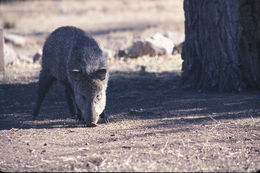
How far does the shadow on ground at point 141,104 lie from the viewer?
6.67 metres

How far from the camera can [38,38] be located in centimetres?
1666

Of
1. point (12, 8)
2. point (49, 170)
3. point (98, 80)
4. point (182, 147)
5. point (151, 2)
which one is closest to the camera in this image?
point (49, 170)

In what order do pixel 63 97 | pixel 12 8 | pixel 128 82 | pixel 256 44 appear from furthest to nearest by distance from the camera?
1. pixel 12 8
2. pixel 128 82
3. pixel 63 97
4. pixel 256 44

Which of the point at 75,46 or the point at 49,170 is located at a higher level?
the point at 75,46

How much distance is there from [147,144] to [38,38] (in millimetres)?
12168

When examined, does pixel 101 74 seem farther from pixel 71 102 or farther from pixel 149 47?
pixel 149 47

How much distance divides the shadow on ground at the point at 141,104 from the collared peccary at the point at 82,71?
0.34 meters

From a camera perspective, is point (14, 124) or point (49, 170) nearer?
point (49, 170)

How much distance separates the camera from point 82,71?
20.5 ft

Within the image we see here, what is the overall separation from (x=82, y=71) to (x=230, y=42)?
2993 mm

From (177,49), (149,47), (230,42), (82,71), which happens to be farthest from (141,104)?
(177,49)

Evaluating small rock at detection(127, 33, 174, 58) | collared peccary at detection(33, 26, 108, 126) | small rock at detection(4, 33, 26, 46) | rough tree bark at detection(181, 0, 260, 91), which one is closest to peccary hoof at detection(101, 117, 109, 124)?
collared peccary at detection(33, 26, 108, 126)

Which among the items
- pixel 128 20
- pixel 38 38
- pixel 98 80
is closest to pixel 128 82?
pixel 98 80

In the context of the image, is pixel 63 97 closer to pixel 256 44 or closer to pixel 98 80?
pixel 98 80
